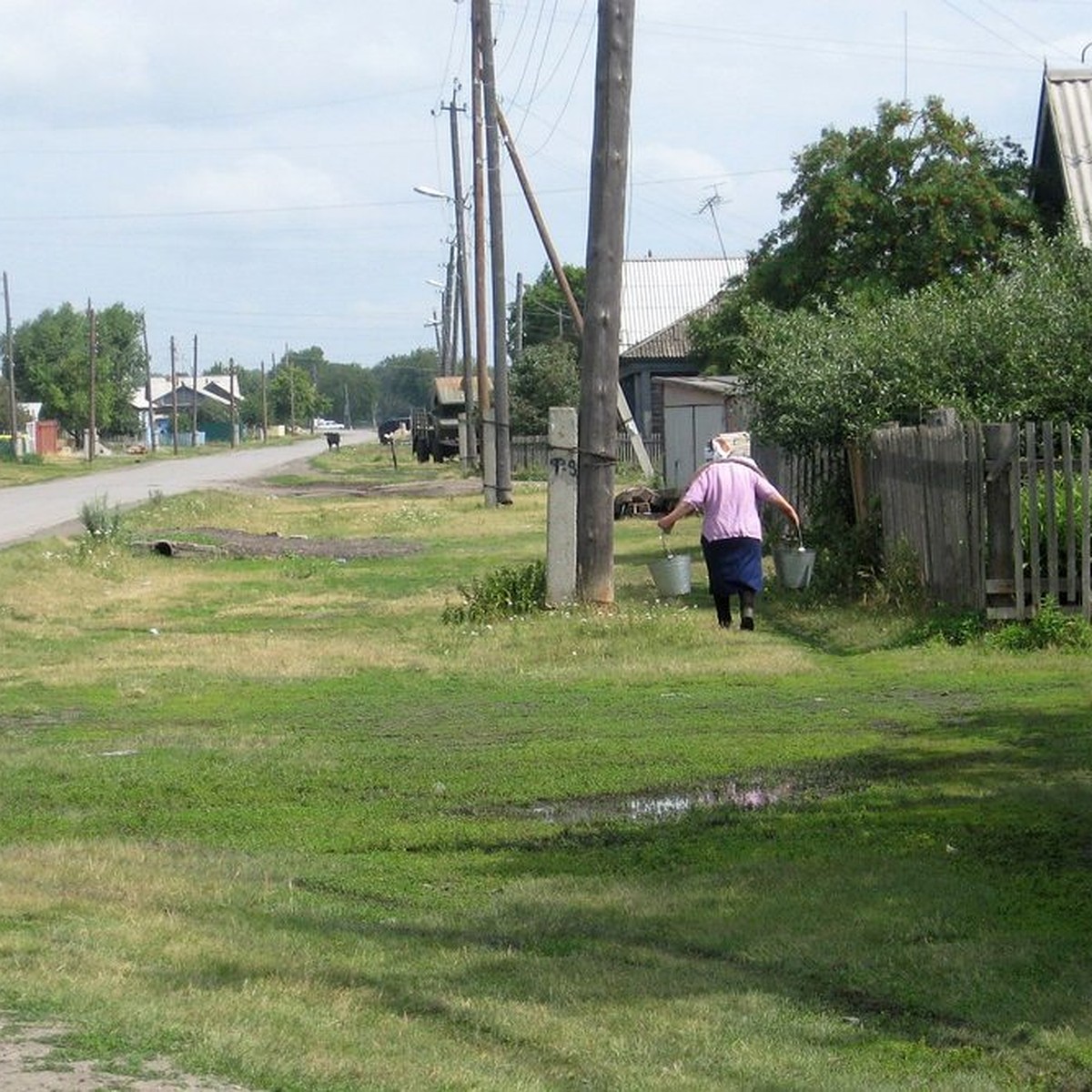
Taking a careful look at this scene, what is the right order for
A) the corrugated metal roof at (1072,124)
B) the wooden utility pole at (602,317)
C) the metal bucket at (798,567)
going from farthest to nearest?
the corrugated metal roof at (1072,124)
the metal bucket at (798,567)
the wooden utility pole at (602,317)

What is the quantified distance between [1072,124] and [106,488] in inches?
1241

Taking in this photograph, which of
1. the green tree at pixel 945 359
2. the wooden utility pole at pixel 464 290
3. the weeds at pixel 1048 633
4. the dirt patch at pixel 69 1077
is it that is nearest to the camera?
the dirt patch at pixel 69 1077

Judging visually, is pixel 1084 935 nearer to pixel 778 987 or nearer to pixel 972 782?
pixel 778 987

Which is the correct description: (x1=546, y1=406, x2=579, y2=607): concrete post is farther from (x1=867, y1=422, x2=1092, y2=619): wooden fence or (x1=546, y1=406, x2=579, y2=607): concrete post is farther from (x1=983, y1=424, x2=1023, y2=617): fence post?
(x1=983, y1=424, x2=1023, y2=617): fence post

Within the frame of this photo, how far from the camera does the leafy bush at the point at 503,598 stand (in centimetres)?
1681

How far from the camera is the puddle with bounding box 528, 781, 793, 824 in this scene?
28.3ft

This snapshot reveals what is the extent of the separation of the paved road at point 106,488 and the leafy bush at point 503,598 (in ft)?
45.3

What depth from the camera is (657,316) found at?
64375 mm

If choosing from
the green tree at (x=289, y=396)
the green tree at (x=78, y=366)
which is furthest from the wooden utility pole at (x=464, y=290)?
the green tree at (x=289, y=396)

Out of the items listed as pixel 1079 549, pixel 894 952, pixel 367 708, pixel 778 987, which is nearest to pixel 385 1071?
pixel 778 987

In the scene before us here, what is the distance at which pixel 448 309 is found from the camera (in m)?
85.9

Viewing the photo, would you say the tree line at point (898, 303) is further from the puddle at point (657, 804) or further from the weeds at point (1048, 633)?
the puddle at point (657, 804)

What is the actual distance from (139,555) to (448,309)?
199 feet

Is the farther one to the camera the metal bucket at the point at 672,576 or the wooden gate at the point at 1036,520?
the metal bucket at the point at 672,576
